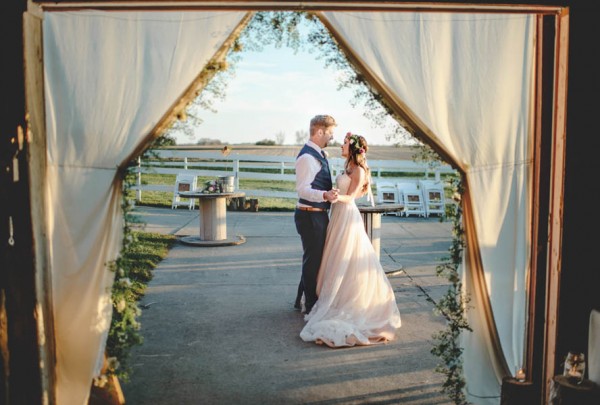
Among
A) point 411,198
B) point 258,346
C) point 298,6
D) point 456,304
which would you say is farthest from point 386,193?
point 298,6

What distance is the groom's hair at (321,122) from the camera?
6.16 meters

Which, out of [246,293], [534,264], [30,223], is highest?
[30,223]

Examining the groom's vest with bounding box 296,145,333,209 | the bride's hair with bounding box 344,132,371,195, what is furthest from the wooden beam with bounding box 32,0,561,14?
the bride's hair with bounding box 344,132,371,195

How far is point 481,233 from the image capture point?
427cm

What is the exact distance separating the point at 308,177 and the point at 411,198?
10.3 meters

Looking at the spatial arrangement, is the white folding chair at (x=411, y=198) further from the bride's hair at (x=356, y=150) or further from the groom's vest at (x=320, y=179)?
the groom's vest at (x=320, y=179)

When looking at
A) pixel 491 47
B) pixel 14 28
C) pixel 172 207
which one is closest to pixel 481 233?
pixel 491 47

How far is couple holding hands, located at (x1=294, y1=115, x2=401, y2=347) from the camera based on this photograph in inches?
236

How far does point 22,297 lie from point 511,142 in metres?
3.46

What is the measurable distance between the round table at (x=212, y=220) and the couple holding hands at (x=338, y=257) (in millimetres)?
4707

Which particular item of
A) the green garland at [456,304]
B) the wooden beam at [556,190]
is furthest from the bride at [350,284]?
the wooden beam at [556,190]

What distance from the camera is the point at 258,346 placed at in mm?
5691

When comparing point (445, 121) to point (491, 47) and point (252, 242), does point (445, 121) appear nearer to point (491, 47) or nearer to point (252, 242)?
point (491, 47)

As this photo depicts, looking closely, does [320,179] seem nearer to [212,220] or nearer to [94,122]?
[94,122]
